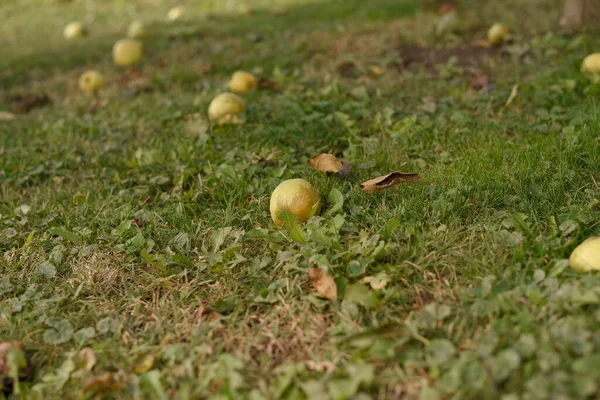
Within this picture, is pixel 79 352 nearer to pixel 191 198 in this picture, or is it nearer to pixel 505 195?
pixel 191 198

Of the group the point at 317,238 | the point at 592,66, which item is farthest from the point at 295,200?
the point at 592,66

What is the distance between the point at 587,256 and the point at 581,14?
12.4 ft

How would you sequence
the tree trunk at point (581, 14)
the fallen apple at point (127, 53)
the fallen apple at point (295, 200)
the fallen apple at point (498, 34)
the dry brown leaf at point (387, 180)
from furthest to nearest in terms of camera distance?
the fallen apple at point (127, 53) < the tree trunk at point (581, 14) < the fallen apple at point (498, 34) < the dry brown leaf at point (387, 180) < the fallen apple at point (295, 200)

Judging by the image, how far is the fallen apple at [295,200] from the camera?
2795mm

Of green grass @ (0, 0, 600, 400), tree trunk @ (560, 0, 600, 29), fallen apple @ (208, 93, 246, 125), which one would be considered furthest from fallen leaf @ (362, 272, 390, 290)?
tree trunk @ (560, 0, 600, 29)

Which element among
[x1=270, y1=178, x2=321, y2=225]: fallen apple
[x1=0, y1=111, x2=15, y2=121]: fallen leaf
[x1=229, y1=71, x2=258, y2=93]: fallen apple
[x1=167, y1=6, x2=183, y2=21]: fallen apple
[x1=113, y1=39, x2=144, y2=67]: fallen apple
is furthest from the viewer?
[x1=167, y1=6, x2=183, y2=21]: fallen apple

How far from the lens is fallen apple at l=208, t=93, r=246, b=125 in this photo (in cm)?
397

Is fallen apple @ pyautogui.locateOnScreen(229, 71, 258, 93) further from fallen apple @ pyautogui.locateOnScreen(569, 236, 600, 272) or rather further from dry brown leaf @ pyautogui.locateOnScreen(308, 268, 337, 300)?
fallen apple @ pyautogui.locateOnScreen(569, 236, 600, 272)

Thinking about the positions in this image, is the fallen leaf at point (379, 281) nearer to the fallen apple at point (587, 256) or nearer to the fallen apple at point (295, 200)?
the fallen apple at point (295, 200)

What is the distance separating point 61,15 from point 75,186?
6.69 m

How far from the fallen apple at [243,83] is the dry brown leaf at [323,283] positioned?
262 centimetres

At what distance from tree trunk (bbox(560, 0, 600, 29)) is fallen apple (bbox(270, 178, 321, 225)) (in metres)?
3.66

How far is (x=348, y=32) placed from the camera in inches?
235

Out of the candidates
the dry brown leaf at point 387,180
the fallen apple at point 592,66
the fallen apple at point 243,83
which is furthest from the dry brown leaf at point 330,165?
the fallen apple at point 592,66
